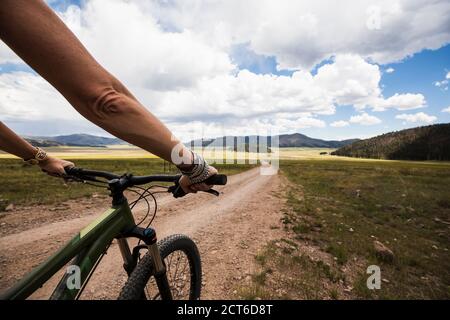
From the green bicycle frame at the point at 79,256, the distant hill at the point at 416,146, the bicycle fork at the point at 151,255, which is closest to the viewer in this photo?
the green bicycle frame at the point at 79,256

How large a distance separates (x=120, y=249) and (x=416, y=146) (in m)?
209

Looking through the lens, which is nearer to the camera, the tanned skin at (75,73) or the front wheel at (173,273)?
the tanned skin at (75,73)

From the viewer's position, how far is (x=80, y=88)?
1193 mm

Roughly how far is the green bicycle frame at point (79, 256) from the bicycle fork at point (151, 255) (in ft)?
0.66

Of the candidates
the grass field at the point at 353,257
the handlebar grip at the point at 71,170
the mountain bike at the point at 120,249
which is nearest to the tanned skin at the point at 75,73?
the mountain bike at the point at 120,249

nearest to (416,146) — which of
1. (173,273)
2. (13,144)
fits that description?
(173,273)

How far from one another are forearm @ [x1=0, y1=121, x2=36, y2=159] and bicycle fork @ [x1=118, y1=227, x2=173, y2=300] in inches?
58.0

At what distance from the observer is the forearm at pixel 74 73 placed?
3.53 feet

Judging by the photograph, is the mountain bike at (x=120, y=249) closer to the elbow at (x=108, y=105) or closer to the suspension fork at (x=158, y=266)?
the suspension fork at (x=158, y=266)

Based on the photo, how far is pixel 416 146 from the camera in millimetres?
166500

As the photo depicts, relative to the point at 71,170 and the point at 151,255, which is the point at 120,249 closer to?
the point at 151,255
